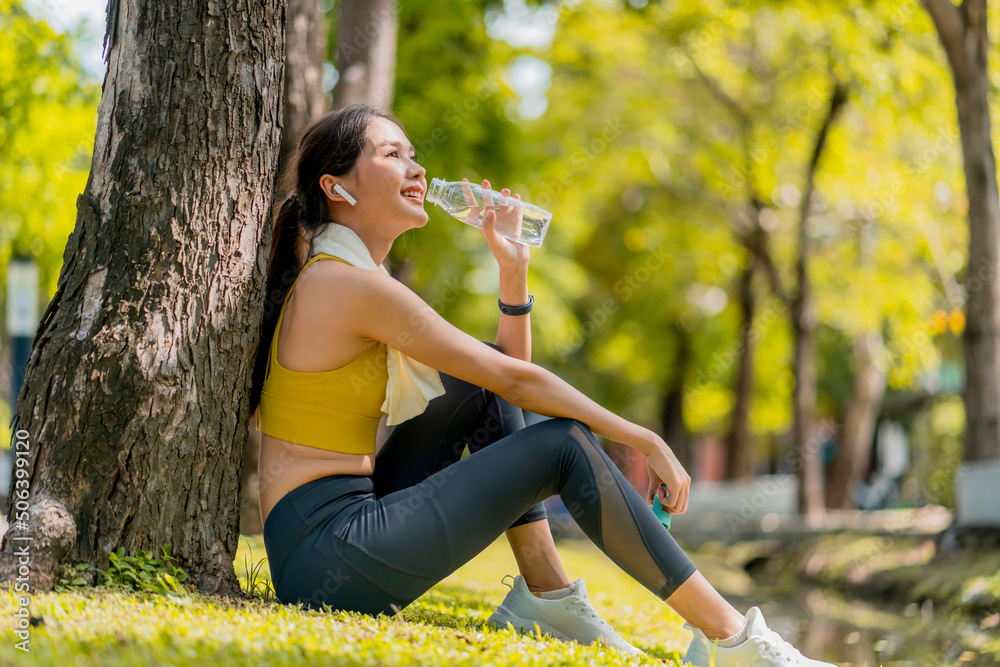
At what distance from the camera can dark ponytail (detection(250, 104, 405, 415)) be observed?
3.04m

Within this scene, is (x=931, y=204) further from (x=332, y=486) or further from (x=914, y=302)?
(x=332, y=486)

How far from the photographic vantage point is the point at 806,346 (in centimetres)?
1295

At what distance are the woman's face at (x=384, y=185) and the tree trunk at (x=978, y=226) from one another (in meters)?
6.24

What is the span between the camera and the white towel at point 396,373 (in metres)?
2.79

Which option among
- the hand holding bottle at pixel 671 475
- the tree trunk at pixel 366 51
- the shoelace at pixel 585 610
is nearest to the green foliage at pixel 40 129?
the tree trunk at pixel 366 51

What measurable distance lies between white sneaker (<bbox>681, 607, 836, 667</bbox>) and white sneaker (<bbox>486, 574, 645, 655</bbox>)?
34cm

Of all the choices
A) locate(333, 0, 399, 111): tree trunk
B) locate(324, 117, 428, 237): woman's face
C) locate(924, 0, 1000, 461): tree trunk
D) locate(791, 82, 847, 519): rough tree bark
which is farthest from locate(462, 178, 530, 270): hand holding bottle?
locate(791, 82, 847, 519): rough tree bark

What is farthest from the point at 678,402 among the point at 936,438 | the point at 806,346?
the point at 806,346

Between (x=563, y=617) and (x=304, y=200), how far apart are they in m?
1.67

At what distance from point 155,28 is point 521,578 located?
216 cm

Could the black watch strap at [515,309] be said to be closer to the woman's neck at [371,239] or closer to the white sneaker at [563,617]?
the woman's neck at [371,239]

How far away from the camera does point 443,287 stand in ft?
43.4

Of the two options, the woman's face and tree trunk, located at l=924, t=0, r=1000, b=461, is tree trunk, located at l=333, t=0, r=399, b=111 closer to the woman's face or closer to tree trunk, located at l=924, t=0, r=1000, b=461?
the woman's face

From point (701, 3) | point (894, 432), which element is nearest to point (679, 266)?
point (701, 3)
